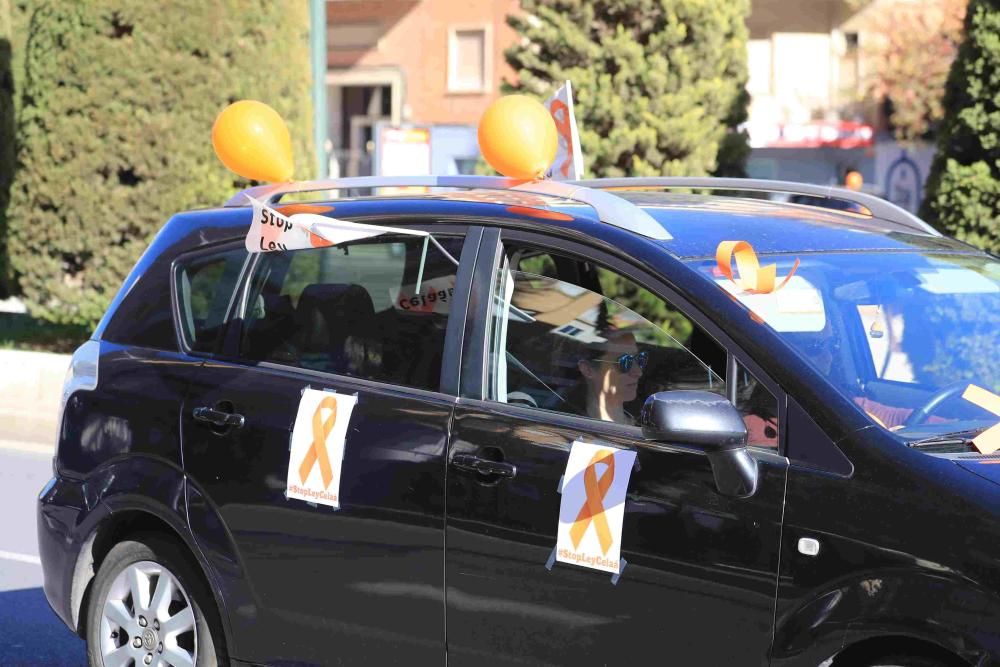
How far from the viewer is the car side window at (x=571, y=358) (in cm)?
381

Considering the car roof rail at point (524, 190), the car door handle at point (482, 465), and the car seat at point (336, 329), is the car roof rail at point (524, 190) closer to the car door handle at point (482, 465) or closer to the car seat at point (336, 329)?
the car seat at point (336, 329)

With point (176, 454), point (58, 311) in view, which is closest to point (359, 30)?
point (58, 311)

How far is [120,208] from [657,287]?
10.4 meters

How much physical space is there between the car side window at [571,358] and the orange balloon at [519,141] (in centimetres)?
38

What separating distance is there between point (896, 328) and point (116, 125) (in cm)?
1054

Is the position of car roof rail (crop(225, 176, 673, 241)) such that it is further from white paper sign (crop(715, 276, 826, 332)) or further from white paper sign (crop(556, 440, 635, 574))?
white paper sign (crop(556, 440, 635, 574))

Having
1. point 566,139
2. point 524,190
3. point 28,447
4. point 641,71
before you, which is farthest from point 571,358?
point 641,71

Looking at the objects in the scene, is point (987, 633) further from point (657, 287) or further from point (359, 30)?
point (359, 30)

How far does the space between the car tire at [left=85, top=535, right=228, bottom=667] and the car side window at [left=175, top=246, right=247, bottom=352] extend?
645 mm

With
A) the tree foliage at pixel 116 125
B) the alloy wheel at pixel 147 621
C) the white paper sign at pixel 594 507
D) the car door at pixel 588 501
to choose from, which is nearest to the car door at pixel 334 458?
the car door at pixel 588 501

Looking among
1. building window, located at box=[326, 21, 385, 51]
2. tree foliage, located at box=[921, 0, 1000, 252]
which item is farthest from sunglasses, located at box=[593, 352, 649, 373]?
building window, located at box=[326, 21, 385, 51]

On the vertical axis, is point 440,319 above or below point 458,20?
below

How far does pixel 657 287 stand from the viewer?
11.8ft

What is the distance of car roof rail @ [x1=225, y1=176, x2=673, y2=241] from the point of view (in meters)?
3.73
